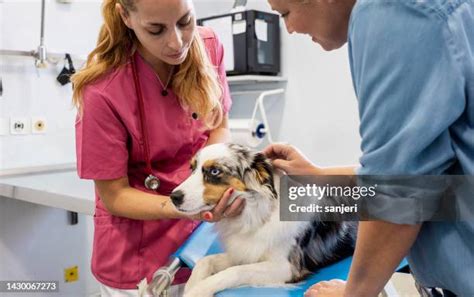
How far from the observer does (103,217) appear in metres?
1.06

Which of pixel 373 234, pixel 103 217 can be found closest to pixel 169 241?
pixel 103 217

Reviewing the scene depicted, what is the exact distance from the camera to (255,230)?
909mm

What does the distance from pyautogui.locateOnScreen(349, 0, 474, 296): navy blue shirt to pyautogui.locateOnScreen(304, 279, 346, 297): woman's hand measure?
0.22 meters

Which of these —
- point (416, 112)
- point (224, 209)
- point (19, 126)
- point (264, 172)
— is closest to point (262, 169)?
point (264, 172)

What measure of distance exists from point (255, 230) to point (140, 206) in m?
0.26

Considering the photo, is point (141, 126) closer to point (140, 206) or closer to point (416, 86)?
point (140, 206)

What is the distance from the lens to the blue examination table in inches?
30.9

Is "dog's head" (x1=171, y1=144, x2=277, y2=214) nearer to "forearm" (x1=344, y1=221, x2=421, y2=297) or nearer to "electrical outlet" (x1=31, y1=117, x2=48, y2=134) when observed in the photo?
"forearm" (x1=344, y1=221, x2=421, y2=297)

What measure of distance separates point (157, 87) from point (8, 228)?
53.6 inches

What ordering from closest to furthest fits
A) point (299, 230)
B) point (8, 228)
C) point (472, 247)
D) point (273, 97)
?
point (472, 247) < point (299, 230) < point (8, 228) < point (273, 97)

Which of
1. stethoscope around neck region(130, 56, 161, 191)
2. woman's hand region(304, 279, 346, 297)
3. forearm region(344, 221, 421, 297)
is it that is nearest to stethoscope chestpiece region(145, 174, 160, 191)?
stethoscope around neck region(130, 56, 161, 191)

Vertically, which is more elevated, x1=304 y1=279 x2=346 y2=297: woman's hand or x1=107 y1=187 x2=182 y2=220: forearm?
x1=107 y1=187 x2=182 y2=220: forearm

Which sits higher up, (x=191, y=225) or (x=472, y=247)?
(x=472, y=247)

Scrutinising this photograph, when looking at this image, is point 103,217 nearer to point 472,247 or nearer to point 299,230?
point 299,230
